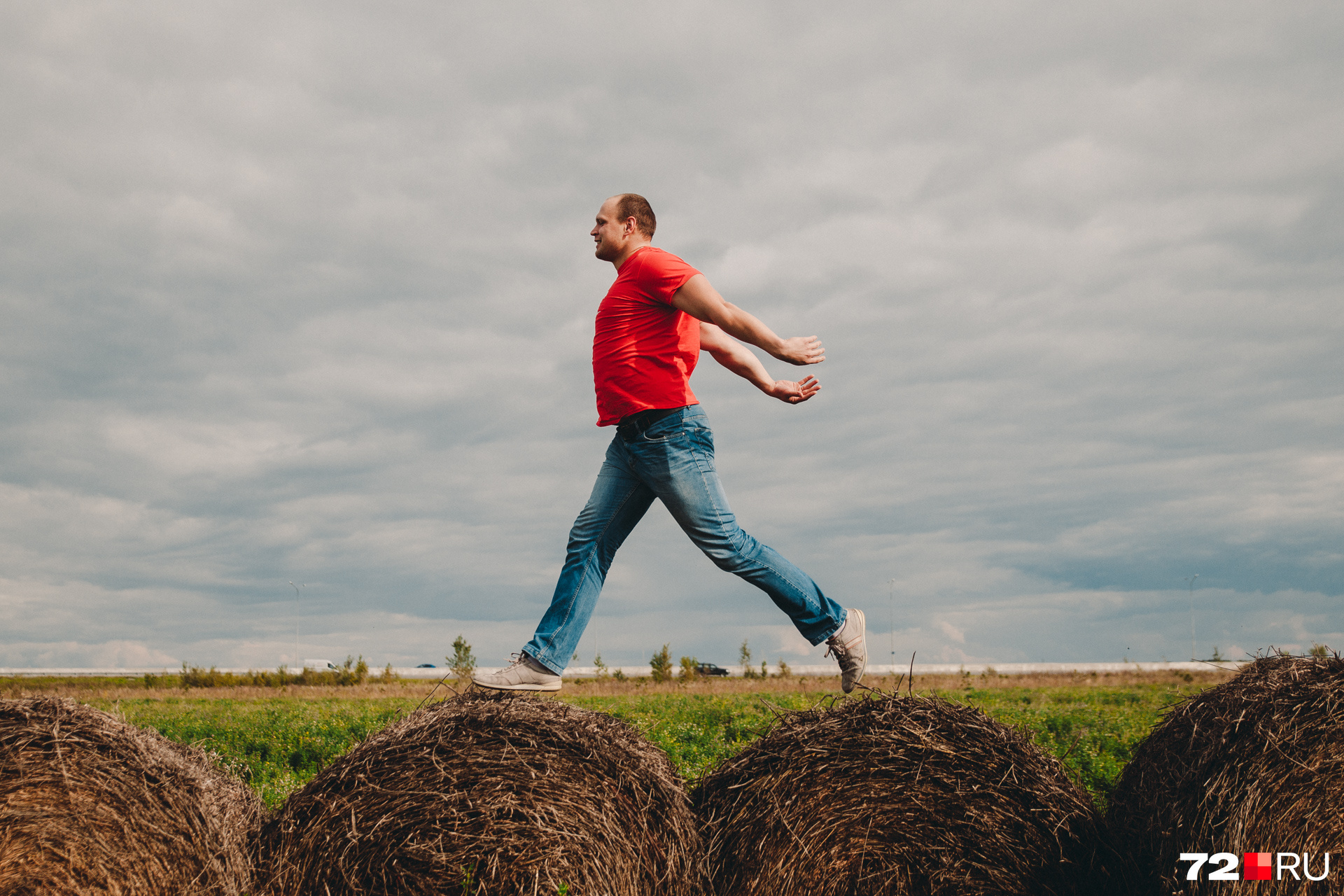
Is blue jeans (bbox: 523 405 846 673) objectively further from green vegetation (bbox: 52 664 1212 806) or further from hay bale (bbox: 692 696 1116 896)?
hay bale (bbox: 692 696 1116 896)

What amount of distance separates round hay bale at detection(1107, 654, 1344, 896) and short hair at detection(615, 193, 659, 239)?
166 inches

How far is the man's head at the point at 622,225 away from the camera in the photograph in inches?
231

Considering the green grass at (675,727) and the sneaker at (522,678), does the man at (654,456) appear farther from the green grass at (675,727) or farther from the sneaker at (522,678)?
the green grass at (675,727)

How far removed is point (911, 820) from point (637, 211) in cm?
375

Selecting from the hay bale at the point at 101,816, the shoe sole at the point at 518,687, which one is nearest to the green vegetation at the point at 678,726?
the hay bale at the point at 101,816

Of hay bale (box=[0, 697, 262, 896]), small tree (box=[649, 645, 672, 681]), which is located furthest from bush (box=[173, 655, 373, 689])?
hay bale (box=[0, 697, 262, 896])

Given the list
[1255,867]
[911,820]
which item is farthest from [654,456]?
[1255,867]

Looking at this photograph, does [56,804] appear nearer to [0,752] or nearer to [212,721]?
[0,752]

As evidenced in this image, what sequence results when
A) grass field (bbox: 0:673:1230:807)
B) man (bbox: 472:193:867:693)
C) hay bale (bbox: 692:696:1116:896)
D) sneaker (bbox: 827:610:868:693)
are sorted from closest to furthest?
hay bale (bbox: 692:696:1116:896)
man (bbox: 472:193:867:693)
sneaker (bbox: 827:610:868:693)
grass field (bbox: 0:673:1230:807)

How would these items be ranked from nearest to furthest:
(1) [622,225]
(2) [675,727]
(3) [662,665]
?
(1) [622,225] → (2) [675,727] → (3) [662,665]

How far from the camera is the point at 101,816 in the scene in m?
4.82

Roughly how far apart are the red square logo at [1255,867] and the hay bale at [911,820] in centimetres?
63

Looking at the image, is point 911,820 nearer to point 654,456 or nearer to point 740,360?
point 654,456

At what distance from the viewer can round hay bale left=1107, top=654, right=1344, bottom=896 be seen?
15.4 ft
